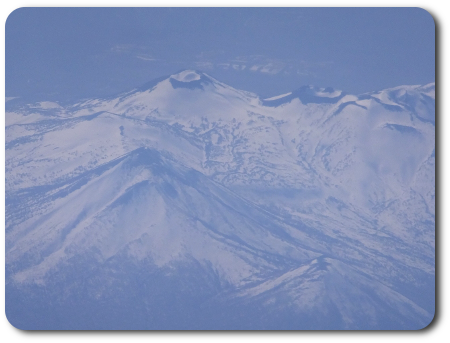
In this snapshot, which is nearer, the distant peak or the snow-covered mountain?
the snow-covered mountain

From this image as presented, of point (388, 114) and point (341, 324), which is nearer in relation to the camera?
point (341, 324)

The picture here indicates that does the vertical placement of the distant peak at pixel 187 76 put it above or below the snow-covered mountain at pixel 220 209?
above

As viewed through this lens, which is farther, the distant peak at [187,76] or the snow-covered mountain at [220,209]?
the distant peak at [187,76]

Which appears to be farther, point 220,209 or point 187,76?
point 187,76

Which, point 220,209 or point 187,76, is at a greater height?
point 187,76

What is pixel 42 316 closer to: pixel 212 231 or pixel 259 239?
pixel 212 231

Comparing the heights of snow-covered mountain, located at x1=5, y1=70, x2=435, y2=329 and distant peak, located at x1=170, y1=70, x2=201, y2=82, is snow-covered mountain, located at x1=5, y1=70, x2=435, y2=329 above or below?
below
